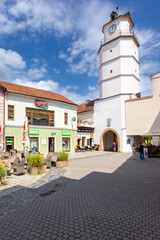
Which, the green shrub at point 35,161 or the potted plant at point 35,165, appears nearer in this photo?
the potted plant at point 35,165

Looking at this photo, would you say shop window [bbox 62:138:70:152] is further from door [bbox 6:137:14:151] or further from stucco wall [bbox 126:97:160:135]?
stucco wall [bbox 126:97:160:135]

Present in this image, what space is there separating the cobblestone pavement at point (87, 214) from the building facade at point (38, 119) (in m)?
12.2

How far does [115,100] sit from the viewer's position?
26.7 metres

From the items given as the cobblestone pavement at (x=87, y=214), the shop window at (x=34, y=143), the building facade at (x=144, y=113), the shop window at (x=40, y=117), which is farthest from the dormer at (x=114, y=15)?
the cobblestone pavement at (x=87, y=214)

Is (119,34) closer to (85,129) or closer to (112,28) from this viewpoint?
(112,28)

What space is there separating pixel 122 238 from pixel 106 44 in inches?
1211

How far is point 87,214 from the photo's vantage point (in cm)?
448

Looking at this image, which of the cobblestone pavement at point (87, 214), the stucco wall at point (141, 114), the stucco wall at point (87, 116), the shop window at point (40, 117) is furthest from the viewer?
the stucco wall at point (87, 116)

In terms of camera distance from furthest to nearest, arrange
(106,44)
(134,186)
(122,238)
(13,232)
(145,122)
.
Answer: (106,44)
(145,122)
(134,186)
(13,232)
(122,238)

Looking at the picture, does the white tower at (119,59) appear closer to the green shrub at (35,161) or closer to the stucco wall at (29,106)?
the stucco wall at (29,106)

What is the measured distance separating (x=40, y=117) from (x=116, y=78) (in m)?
15.0

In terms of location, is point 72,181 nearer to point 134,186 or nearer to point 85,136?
point 134,186

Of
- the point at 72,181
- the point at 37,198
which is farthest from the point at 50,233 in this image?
the point at 72,181

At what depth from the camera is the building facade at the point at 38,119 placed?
56.6ft
